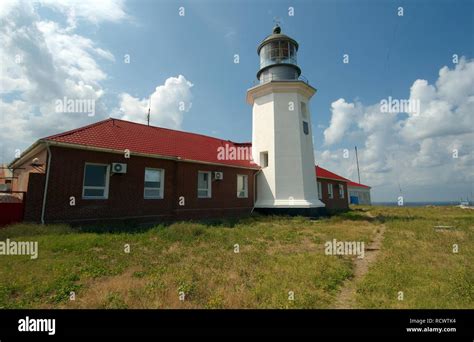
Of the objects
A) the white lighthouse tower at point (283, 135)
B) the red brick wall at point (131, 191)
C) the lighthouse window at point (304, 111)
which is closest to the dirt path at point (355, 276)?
the white lighthouse tower at point (283, 135)

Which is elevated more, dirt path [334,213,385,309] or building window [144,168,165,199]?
building window [144,168,165,199]

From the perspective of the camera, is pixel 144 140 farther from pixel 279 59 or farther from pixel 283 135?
pixel 279 59

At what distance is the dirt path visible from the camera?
3976 millimetres

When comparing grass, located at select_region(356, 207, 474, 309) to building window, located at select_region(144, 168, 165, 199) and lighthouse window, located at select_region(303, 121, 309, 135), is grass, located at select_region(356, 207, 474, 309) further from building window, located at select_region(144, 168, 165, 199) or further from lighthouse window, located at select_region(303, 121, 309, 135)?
lighthouse window, located at select_region(303, 121, 309, 135)

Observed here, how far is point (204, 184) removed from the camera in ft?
48.5

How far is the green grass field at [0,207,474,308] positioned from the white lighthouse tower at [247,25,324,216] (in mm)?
8124

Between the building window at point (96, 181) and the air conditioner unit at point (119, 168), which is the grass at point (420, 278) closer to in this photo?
the air conditioner unit at point (119, 168)

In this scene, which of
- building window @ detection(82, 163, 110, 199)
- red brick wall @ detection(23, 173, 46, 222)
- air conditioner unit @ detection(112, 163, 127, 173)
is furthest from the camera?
air conditioner unit @ detection(112, 163, 127, 173)

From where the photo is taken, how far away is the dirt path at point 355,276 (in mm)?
3976

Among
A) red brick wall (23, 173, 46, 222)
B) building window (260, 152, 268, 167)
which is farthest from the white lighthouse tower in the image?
red brick wall (23, 173, 46, 222)

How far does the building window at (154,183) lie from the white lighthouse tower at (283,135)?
7803mm
